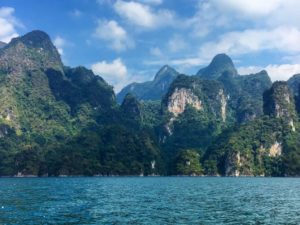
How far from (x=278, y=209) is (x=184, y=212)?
16110 mm

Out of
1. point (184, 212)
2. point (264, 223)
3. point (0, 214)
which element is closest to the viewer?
point (264, 223)

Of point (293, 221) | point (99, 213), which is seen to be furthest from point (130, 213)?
point (293, 221)

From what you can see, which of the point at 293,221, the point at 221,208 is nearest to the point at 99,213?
the point at 221,208

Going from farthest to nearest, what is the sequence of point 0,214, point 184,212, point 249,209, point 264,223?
point 249,209
point 184,212
point 0,214
point 264,223

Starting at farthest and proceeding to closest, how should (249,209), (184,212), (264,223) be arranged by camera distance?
(249,209)
(184,212)
(264,223)

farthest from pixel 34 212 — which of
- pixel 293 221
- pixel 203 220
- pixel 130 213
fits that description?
pixel 293 221

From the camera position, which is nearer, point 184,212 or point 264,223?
point 264,223

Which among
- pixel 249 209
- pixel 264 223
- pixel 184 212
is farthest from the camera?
pixel 249 209

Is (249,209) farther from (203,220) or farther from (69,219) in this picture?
(69,219)

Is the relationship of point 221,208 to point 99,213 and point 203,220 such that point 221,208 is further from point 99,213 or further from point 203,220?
point 99,213

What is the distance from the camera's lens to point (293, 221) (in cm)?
5488

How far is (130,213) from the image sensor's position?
63000 mm

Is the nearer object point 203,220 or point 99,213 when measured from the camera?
point 203,220

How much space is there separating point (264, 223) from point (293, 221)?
14.5 ft
